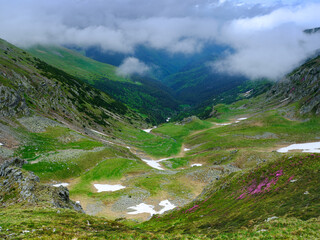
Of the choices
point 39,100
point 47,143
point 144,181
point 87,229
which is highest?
point 39,100

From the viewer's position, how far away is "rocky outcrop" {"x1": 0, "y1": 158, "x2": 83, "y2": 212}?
3122 cm

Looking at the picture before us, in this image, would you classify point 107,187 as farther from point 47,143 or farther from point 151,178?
point 47,143

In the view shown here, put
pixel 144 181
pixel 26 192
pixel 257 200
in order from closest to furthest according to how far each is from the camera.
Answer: pixel 257 200 → pixel 26 192 → pixel 144 181

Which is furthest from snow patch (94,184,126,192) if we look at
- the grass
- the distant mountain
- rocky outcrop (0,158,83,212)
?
the distant mountain

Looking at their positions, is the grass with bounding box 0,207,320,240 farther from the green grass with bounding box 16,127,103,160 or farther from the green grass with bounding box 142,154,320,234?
the green grass with bounding box 16,127,103,160

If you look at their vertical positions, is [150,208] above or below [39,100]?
below

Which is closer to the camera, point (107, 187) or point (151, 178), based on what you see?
point (107, 187)

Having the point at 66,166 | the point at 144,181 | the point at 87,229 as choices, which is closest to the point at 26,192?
the point at 87,229

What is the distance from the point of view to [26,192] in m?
32.3

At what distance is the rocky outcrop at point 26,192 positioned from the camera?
1229 inches

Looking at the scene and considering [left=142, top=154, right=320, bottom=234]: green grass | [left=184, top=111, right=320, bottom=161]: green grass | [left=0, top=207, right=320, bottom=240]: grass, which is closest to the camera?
[left=0, top=207, right=320, bottom=240]: grass

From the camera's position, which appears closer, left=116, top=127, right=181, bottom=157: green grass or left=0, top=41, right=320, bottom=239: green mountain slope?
left=0, top=41, right=320, bottom=239: green mountain slope

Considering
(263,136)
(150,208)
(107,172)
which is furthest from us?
(263,136)

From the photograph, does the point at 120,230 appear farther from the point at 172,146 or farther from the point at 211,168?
the point at 172,146
